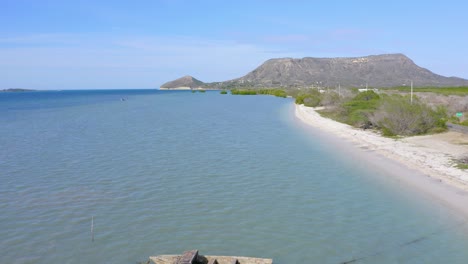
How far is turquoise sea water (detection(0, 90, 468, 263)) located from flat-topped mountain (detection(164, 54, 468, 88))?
359 ft

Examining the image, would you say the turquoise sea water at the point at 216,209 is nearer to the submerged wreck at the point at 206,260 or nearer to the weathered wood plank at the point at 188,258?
the submerged wreck at the point at 206,260

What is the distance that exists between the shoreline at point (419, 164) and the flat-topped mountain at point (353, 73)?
331 ft

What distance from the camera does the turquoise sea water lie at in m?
8.88

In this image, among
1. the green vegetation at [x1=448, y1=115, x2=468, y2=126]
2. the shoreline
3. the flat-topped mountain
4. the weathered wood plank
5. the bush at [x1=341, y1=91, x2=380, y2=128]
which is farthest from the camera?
the flat-topped mountain

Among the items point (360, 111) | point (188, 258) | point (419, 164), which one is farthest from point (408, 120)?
point (188, 258)

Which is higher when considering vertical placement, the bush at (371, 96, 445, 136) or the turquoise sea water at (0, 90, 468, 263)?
the bush at (371, 96, 445, 136)

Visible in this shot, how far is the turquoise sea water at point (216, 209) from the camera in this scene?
8883 mm

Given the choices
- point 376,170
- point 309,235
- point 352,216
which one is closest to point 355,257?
point 309,235

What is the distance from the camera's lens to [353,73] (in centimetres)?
14900

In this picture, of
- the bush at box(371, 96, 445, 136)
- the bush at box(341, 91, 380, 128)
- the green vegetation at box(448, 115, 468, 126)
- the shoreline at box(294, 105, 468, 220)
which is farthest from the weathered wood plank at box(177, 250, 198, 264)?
the green vegetation at box(448, 115, 468, 126)

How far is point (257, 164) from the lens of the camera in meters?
17.8

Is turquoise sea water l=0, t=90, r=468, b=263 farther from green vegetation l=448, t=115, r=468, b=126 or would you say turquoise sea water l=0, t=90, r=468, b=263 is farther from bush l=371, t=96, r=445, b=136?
green vegetation l=448, t=115, r=468, b=126

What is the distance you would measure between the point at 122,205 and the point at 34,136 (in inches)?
773

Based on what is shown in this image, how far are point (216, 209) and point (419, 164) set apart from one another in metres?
9.56
